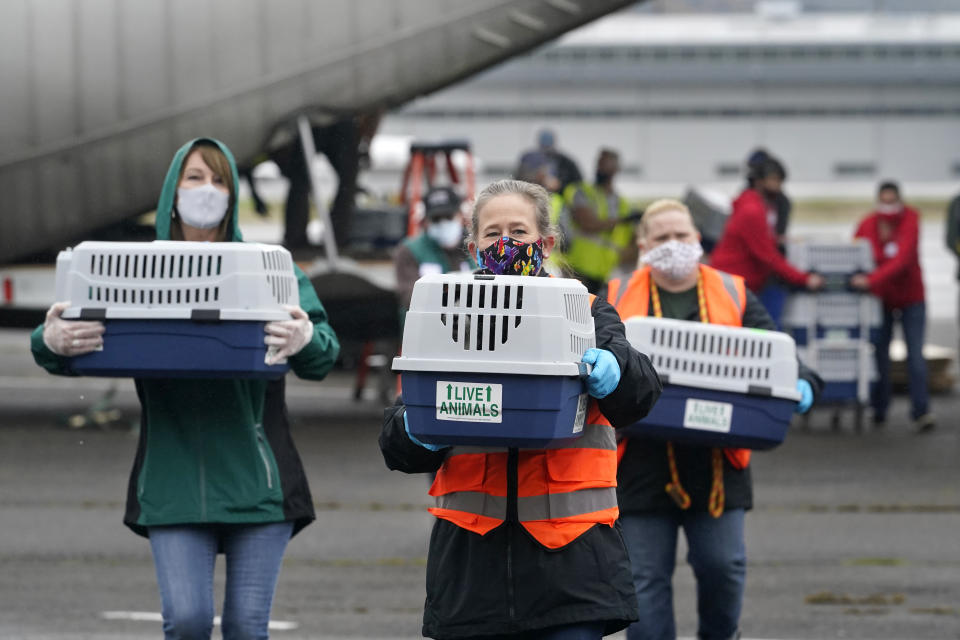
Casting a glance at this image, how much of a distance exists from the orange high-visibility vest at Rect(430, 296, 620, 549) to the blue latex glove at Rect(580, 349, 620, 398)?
163 millimetres

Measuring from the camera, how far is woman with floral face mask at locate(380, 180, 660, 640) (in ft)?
12.4

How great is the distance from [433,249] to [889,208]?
5353 millimetres

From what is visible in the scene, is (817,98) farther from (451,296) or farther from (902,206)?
A: (451,296)

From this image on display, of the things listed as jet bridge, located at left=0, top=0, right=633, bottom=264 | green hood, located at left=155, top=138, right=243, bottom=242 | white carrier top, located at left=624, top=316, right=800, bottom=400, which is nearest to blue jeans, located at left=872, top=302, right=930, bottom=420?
jet bridge, located at left=0, top=0, right=633, bottom=264

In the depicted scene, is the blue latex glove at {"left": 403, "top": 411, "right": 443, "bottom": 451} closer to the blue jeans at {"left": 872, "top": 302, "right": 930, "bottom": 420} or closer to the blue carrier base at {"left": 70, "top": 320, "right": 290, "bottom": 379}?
the blue carrier base at {"left": 70, "top": 320, "right": 290, "bottom": 379}

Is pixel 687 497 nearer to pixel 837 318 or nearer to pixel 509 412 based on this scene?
pixel 509 412

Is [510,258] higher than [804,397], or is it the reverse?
[510,258]

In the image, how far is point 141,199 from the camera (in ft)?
44.6

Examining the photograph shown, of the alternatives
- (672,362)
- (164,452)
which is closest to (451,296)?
(164,452)

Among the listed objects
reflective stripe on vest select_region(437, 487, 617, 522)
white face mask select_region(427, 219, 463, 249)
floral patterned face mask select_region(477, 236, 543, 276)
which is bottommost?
reflective stripe on vest select_region(437, 487, 617, 522)

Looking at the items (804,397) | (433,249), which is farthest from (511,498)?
(433,249)

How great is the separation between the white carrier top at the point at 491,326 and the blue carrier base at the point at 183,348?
3.43 ft

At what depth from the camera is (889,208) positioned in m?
13.0

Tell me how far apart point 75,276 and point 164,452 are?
0.56 m
